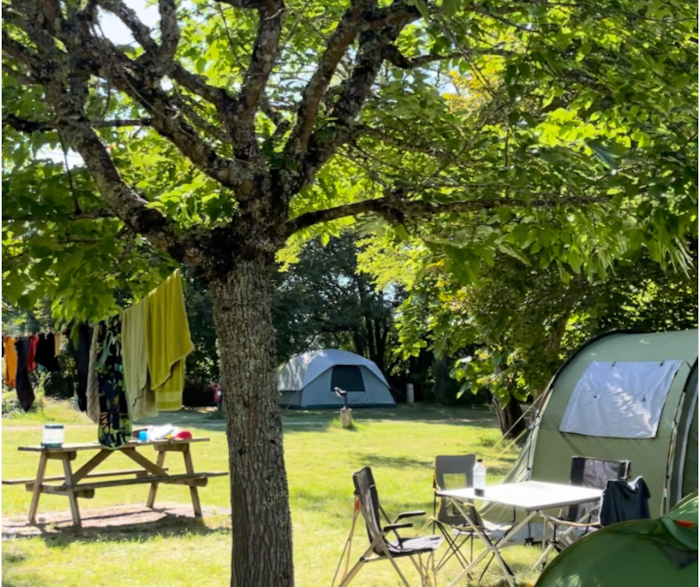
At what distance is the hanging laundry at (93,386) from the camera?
5.05 m

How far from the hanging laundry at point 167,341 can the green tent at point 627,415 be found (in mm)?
4031

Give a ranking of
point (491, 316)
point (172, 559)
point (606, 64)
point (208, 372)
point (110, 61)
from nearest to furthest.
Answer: point (110, 61) → point (606, 64) → point (172, 559) → point (491, 316) → point (208, 372)

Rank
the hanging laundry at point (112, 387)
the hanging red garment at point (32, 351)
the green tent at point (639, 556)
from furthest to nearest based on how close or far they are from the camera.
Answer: the hanging red garment at point (32, 351) → the hanging laundry at point (112, 387) → the green tent at point (639, 556)

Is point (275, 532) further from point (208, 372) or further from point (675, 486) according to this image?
point (208, 372)

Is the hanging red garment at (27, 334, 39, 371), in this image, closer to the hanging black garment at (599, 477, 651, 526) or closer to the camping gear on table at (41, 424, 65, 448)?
the camping gear on table at (41, 424, 65, 448)

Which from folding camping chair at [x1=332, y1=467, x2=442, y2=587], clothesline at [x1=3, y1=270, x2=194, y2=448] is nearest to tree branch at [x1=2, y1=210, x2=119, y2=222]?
clothesline at [x1=3, y1=270, x2=194, y2=448]

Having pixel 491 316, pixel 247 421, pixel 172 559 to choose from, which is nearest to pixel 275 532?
pixel 247 421

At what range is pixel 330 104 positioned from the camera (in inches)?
187

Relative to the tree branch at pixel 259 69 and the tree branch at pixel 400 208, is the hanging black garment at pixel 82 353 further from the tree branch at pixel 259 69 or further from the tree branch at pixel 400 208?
the tree branch at pixel 259 69

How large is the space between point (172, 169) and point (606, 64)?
2692mm

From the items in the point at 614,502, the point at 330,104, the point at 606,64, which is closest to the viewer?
the point at 606,64

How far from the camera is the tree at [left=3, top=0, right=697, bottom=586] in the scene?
3877 mm

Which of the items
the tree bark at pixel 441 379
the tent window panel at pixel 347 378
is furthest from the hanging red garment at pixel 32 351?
the tree bark at pixel 441 379

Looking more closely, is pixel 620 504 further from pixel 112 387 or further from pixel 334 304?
pixel 334 304
